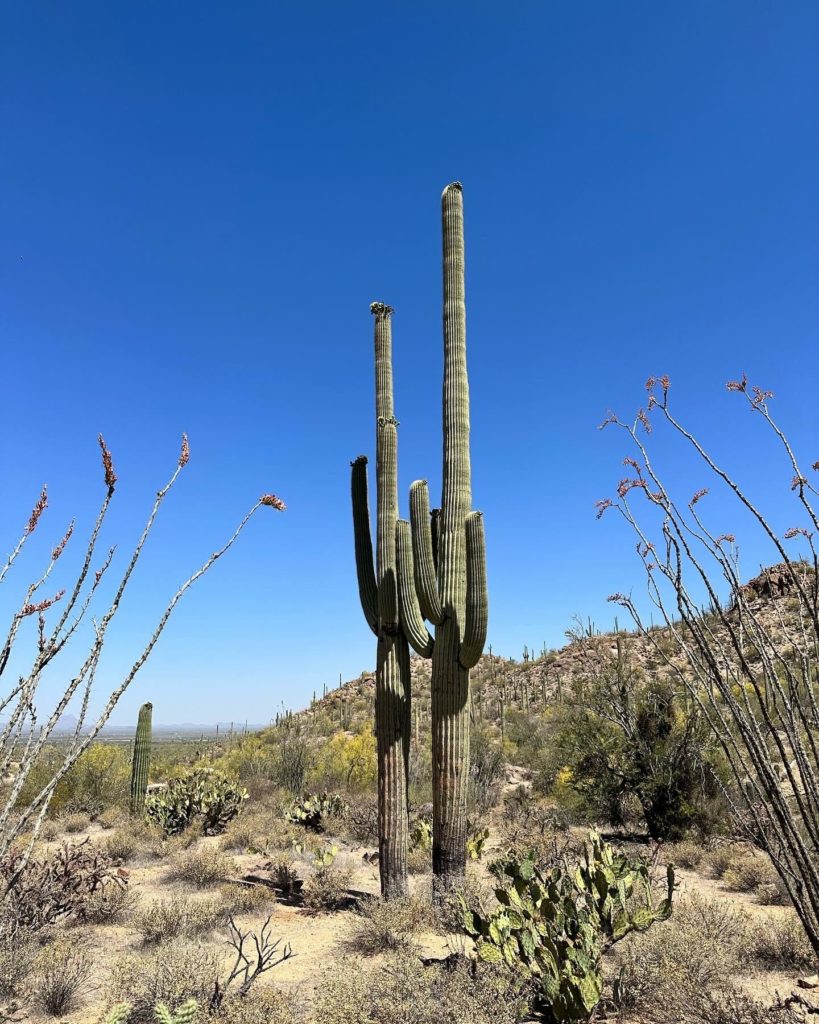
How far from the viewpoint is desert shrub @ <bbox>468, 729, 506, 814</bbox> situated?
14086 millimetres

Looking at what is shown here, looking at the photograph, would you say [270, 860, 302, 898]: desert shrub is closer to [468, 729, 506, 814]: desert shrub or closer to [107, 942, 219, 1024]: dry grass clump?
[107, 942, 219, 1024]: dry grass clump

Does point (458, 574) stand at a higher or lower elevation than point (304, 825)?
higher

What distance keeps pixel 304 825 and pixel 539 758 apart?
26.6 ft

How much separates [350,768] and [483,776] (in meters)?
3.84

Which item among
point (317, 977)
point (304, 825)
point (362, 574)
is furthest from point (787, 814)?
point (304, 825)

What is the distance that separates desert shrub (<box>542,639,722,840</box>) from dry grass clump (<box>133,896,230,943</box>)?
257 inches

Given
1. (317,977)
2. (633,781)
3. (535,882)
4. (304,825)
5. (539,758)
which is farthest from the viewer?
(539,758)

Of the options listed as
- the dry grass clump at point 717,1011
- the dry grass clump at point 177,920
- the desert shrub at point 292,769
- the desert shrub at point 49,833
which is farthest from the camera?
the desert shrub at point 292,769

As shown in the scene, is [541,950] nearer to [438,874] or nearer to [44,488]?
[438,874]

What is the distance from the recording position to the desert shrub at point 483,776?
46.2ft

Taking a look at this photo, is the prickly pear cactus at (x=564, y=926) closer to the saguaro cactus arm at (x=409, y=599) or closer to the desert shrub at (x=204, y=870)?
the saguaro cactus arm at (x=409, y=599)

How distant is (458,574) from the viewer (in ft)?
26.1

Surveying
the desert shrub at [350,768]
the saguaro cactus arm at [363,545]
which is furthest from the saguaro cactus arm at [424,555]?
the desert shrub at [350,768]

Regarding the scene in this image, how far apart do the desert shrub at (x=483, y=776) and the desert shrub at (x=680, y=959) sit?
780 centimetres
